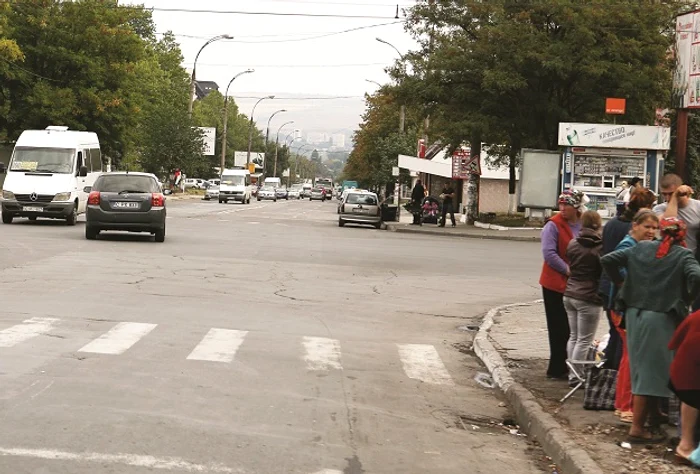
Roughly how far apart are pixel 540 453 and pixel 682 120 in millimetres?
26680

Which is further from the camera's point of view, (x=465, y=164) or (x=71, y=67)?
(x=71, y=67)

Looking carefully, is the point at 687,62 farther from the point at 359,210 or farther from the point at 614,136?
the point at 359,210

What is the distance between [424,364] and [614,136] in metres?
29.1

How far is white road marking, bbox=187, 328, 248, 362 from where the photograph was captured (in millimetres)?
10969

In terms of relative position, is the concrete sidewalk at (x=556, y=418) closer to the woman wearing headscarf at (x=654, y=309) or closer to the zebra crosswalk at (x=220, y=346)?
the woman wearing headscarf at (x=654, y=309)

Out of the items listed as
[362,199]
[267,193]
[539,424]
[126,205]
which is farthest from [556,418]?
[267,193]

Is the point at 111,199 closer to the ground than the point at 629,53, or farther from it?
closer to the ground

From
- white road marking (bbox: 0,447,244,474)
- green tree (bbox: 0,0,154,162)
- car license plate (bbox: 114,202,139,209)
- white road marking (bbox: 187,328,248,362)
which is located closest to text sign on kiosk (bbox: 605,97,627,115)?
car license plate (bbox: 114,202,139,209)

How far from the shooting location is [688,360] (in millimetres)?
6797

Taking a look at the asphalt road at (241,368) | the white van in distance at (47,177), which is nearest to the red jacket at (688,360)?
the asphalt road at (241,368)

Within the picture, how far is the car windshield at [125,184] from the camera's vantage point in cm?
2661

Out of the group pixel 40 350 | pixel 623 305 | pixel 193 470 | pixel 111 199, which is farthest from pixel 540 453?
pixel 111 199

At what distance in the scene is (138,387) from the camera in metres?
9.13

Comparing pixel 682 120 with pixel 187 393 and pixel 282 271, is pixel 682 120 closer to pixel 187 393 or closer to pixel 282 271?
pixel 282 271
